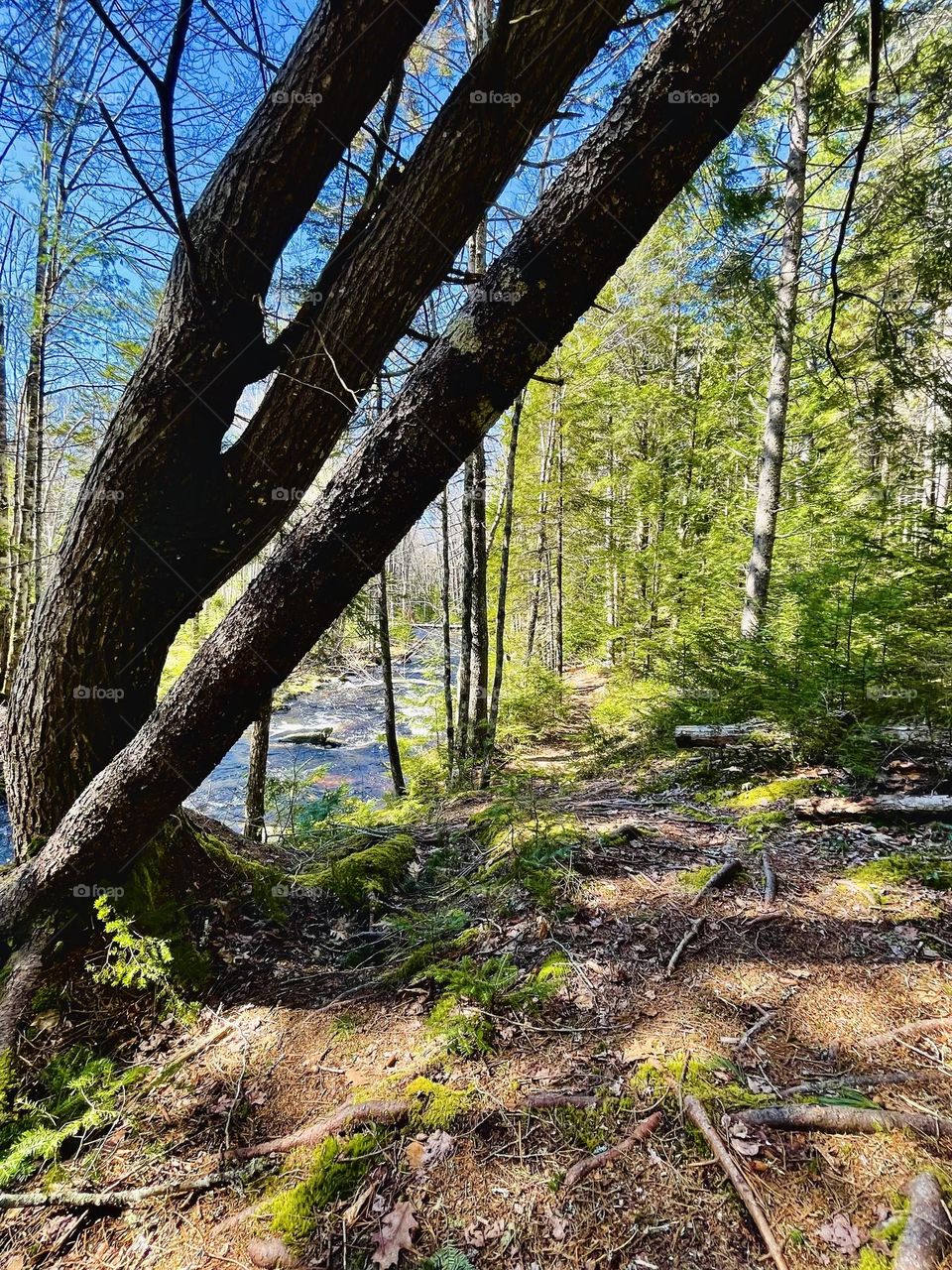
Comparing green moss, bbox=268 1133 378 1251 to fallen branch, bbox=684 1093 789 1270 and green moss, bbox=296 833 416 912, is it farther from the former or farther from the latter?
green moss, bbox=296 833 416 912

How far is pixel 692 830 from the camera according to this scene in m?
3.68

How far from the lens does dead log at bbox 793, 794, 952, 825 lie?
11.0 ft

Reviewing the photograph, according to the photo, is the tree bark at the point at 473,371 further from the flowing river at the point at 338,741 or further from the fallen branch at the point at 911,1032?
the flowing river at the point at 338,741

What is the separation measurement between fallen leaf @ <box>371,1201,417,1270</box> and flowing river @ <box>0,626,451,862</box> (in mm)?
6163

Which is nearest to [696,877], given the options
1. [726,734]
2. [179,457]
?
[726,734]

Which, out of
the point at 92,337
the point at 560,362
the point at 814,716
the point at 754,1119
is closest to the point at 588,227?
the point at 754,1119

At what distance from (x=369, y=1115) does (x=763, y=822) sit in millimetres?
3124

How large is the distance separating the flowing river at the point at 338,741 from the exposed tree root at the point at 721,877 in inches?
235

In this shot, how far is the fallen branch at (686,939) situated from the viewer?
223 cm

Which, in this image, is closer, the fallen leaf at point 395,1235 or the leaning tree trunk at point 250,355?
the fallen leaf at point 395,1235

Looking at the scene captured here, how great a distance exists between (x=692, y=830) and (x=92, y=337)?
9.51m

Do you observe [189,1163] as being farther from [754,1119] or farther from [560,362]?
[560,362]

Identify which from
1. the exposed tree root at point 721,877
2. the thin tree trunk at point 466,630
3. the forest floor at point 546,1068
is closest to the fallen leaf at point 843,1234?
the forest floor at point 546,1068

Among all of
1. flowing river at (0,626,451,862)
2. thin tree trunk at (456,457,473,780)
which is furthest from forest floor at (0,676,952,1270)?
flowing river at (0,626,451,862)
